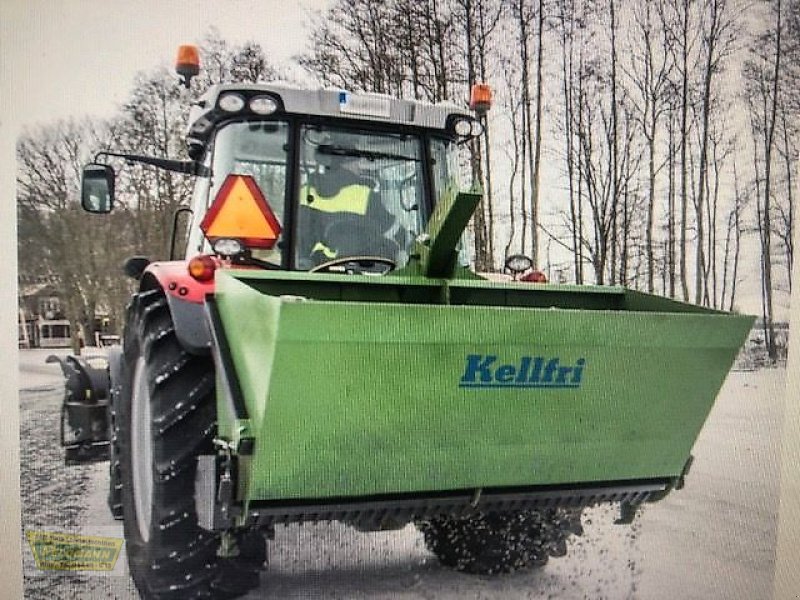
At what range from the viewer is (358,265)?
2.07m

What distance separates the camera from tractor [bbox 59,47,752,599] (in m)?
1.44

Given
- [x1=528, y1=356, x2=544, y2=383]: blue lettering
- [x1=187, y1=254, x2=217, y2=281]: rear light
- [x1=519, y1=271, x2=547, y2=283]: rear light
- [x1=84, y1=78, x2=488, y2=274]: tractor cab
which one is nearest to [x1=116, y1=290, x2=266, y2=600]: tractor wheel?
[x1=187, y1=254, x2=217, y2=281]: rear light

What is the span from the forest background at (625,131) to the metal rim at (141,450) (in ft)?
1.81

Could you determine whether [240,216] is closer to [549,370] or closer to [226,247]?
[226,247]

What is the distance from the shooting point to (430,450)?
1.54 metres

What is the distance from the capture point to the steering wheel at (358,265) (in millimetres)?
2014

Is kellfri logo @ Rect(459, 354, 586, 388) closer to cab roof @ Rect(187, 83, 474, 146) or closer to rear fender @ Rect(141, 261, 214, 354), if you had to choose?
rear fender @ Rect(141, 261, 214, 354)

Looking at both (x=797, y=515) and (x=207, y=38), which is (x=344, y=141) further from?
(x=797, y=515)

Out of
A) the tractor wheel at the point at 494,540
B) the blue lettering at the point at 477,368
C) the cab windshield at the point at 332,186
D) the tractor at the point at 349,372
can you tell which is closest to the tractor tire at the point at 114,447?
the tractor at the point at 349,372

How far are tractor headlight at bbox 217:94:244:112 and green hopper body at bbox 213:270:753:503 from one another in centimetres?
59

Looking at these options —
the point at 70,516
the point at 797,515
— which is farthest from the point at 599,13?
the point at 70,516

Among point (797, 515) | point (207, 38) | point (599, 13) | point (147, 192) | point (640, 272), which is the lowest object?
point (797, 515)

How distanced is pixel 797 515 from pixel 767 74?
1.48 m

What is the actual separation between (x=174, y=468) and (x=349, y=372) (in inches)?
19.1
